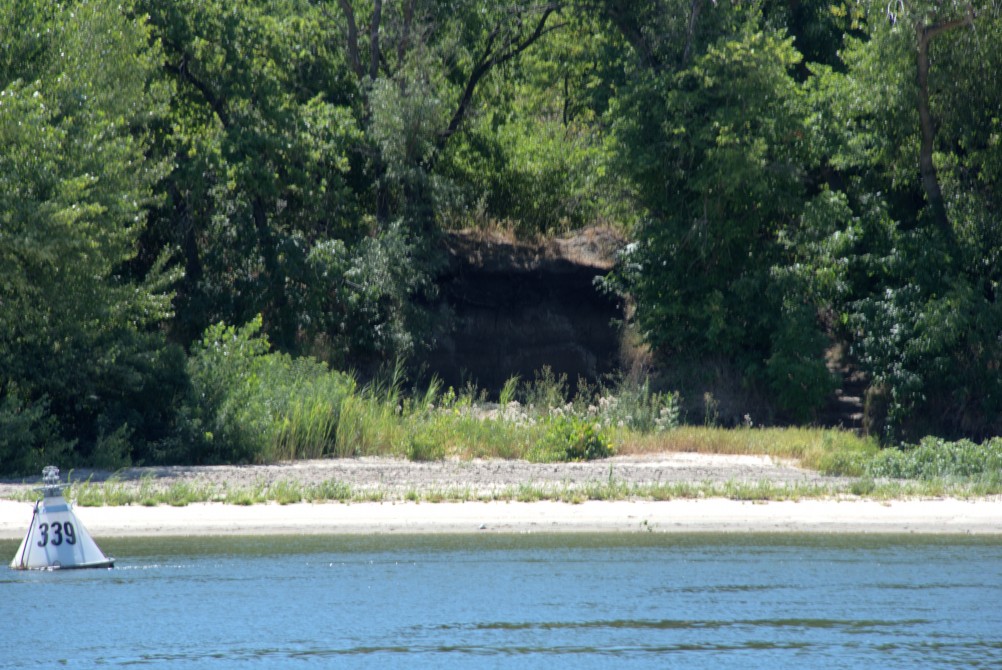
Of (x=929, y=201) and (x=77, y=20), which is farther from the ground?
(x=77, y=20)

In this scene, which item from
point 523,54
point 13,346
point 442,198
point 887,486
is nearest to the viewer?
point 887,486

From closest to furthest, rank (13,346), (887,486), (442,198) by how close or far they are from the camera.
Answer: (887,486) → (13,346) → (442,198)

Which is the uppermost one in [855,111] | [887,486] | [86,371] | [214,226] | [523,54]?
[523,54]

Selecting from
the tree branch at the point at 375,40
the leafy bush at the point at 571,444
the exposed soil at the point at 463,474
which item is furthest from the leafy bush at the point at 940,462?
the tree branch at the point at 375,40

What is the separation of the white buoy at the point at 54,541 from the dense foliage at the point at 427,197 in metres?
6.23

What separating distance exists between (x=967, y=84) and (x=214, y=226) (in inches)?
551

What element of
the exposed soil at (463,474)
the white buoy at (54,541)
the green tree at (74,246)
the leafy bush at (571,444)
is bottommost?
the white buoy at (54,541)

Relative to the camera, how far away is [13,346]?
18.7 meters

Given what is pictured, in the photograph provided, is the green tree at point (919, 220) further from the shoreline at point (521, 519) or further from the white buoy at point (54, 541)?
the white buoy at point (54, 541)

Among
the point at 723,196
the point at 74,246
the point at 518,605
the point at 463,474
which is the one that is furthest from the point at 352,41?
the point at 518,605

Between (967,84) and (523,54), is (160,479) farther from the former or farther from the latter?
(523,54)

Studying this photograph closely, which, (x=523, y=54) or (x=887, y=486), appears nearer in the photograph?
(x=887, y=486)

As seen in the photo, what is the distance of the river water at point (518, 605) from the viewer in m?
8.88

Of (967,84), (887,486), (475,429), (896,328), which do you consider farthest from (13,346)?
(967,84)
